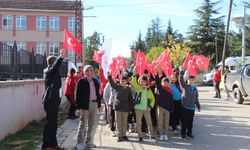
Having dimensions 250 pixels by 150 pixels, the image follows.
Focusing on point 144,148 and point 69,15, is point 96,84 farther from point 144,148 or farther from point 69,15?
point 69,15

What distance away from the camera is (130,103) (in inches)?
412

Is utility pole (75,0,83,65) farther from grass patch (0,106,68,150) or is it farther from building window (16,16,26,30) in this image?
grass patch (0,106,68,150)

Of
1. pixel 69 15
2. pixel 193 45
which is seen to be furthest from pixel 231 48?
pixel 69 15

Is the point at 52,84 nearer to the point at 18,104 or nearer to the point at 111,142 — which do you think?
the point at 111,142

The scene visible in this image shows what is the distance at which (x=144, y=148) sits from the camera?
9.70 m

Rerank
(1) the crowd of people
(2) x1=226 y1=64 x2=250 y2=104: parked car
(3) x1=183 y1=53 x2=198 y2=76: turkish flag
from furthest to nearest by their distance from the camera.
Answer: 1. (2) x1=226 y1=64 x2=250 y2=104: parked car
2. (3) x1=183 y1=53 x2=198 y2=76: turkish flag
3. (1) the crowd of people

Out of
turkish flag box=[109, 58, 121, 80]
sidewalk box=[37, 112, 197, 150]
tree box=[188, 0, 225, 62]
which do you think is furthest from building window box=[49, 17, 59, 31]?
turkish flag box=[109, 58, 121, 80]

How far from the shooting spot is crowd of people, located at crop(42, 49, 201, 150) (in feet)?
30.7

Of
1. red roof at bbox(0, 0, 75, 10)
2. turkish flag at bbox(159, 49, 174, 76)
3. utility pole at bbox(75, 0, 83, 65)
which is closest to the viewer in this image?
turkish flag at bbox(159, 49, 174, 76)

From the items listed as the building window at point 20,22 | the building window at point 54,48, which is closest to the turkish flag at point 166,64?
the building window at point 54,48

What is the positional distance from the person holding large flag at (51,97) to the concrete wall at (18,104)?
133 centimetres

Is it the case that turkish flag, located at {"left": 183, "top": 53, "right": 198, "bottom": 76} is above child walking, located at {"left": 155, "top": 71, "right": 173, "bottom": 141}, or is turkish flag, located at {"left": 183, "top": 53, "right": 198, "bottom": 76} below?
above

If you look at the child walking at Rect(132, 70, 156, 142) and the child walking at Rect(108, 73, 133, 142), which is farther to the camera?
the child walking at Rect(132, 70, 156, 142)

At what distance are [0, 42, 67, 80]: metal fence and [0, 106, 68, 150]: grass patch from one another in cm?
141
